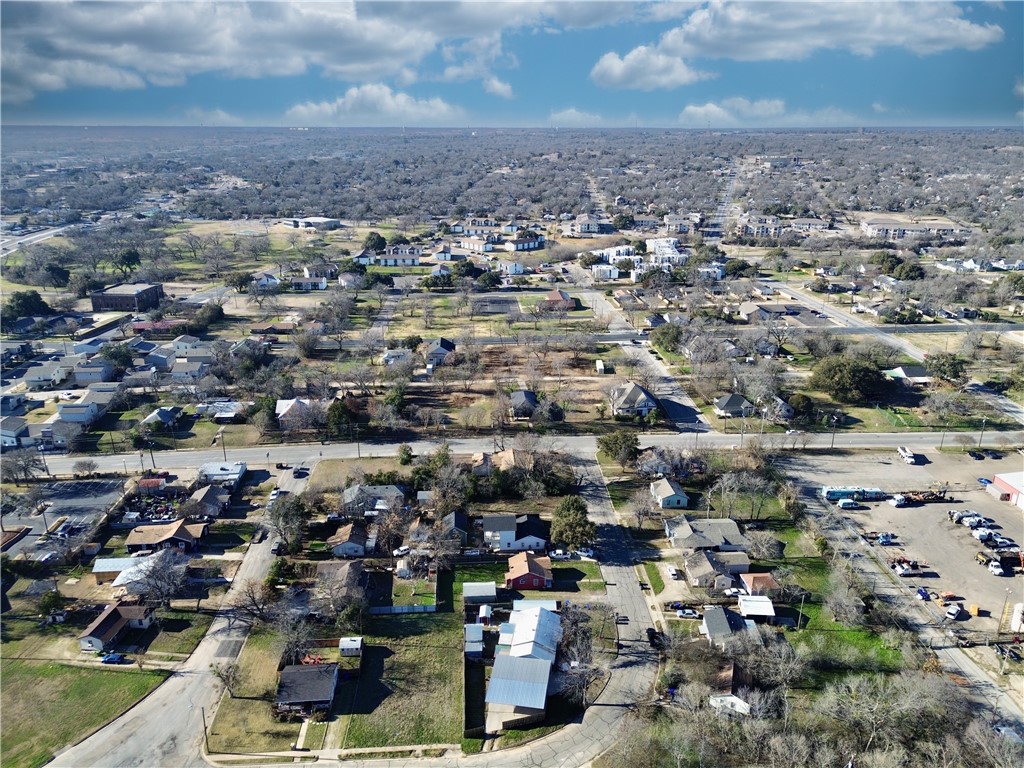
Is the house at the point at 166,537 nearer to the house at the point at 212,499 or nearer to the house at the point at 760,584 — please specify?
the house at the point at 212,499

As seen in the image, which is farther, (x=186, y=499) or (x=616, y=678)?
(x=186, y=499)

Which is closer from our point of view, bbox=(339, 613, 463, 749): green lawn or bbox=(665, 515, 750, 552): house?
bbox=(339, 613, 463, 749): green lawn

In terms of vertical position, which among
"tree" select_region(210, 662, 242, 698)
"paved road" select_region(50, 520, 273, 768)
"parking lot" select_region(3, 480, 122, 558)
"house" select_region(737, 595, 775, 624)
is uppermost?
"parking lot" select_region(3, 480, 122, 558)

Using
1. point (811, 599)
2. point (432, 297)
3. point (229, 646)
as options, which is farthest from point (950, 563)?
point (432, 297)

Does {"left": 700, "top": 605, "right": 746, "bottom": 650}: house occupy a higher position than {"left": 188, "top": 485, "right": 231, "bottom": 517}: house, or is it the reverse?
{"left": 188, "top": 485, "right": 231, "bottom": 517}: house

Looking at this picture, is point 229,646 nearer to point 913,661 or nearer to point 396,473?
point 396,473

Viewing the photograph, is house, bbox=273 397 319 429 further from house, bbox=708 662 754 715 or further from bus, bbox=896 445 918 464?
bus, bbox=896 445 918 464

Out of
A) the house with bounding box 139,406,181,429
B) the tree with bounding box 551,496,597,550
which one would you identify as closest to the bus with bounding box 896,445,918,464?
the tree with bounding box 551,496,597,550
